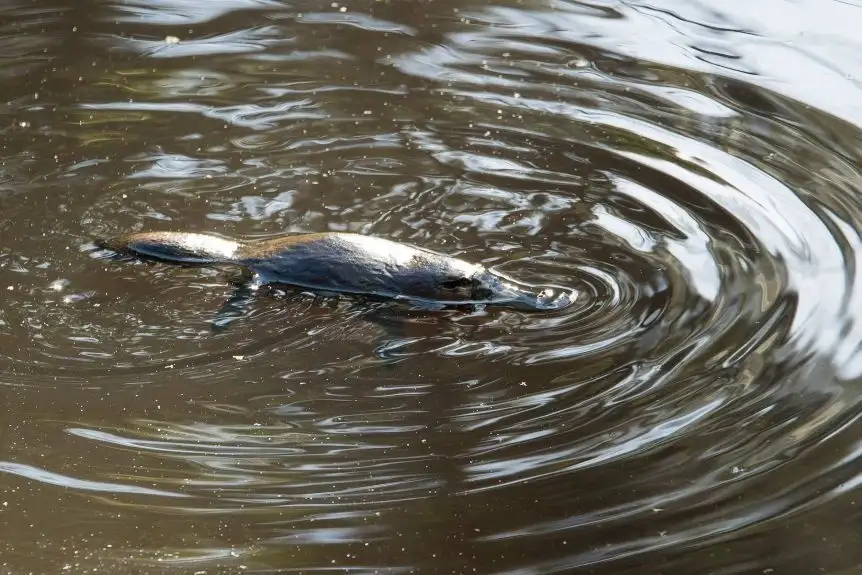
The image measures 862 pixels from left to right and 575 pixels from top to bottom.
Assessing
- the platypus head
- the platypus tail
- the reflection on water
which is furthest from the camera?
the platypus tail

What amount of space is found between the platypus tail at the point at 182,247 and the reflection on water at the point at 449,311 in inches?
3.6

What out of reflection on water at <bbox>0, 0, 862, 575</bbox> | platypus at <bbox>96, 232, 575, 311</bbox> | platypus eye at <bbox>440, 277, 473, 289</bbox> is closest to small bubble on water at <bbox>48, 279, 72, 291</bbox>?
reflection on water at <bbox>0, 0, 862, 575</bbox>

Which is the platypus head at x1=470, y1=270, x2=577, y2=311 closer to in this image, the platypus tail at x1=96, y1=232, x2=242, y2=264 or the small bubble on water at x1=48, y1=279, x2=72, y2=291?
the platypus tail at x1=96, y1=232, x2=242, y2=264

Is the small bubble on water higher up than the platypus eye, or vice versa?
the platypus eye

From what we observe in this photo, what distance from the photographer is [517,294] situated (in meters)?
4.53

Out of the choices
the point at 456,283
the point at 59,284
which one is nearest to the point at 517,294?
the point at 456,283

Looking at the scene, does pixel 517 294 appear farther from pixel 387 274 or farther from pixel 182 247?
pixel 182 247

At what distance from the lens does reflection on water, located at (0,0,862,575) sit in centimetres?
342

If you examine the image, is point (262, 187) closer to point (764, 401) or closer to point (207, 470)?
point (207, 470)

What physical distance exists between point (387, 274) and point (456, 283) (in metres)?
0.28

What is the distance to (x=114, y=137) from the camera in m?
5.81

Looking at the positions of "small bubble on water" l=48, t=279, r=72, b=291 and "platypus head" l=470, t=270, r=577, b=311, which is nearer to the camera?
"platypus head" l=470, t=270, r=577, b=311

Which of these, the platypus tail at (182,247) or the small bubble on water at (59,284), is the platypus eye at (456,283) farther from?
the small bubble on water at (59,284)

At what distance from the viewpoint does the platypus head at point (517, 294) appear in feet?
14.7
